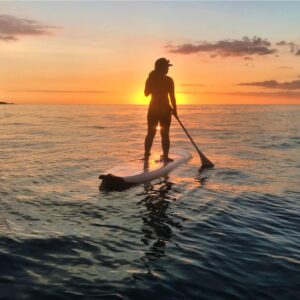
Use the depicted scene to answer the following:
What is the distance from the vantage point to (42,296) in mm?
4289

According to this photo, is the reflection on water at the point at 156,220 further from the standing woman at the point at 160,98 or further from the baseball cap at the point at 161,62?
the baseball cap at the point at 161,62

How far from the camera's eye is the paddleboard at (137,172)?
32.7 feet

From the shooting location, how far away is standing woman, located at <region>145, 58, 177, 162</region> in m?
11.8

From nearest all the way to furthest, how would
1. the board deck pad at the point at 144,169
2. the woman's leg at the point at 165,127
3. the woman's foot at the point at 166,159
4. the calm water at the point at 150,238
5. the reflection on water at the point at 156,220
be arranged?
the calm water at the point at 150,238, the reflection on water at the point at 156,220, the board deck pad at the point at 144,169, the woman's leg at the point at 165,127, the woman's foot at the point at 166,159

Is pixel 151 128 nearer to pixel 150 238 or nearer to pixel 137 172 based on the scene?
pixel 137 172

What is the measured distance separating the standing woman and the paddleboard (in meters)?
0.59

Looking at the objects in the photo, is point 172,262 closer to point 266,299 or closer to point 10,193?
point 266,299

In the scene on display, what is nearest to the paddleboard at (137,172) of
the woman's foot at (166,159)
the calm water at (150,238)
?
the woman's foot at (166,159)

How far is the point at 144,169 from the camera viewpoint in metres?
11.3

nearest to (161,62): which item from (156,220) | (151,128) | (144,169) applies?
(151,128)

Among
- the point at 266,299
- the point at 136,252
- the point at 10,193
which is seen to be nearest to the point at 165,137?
the point at 10,193

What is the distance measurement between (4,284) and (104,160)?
1081 centimetres

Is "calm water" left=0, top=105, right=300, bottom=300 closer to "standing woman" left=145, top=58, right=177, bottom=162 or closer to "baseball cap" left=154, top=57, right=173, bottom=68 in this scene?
"standing woman" left=145, top=58, right=177, bottom=162

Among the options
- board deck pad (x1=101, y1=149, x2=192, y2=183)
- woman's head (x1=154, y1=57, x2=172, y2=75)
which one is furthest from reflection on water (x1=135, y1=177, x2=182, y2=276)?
woman's head (x1=154, y1=57, x2=172, y2=75)
